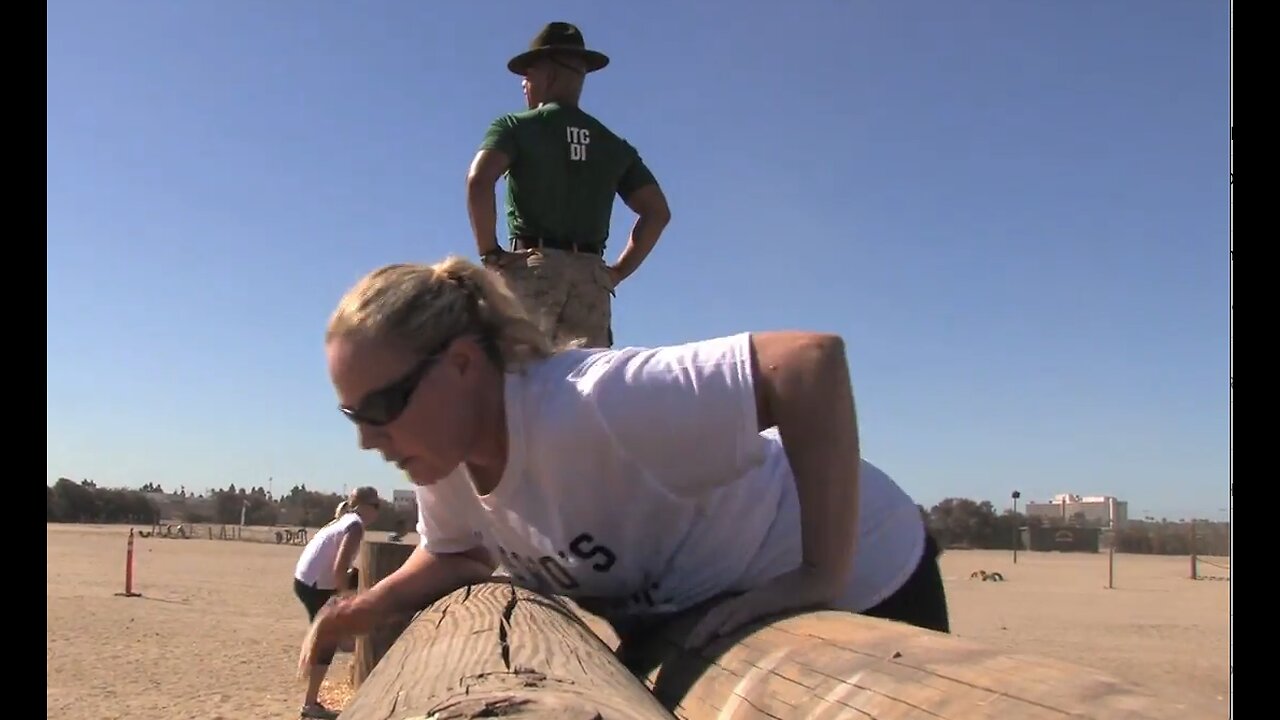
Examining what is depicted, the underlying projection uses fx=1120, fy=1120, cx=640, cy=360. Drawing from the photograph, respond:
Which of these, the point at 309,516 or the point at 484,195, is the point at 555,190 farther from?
the point at 309,516

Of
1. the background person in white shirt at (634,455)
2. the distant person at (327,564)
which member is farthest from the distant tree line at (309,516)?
the background person in white shirt at (634,455)

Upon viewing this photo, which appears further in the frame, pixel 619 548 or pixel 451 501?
pixel 451 501

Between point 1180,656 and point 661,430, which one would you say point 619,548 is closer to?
point 661,430

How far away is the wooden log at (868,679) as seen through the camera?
109 centimetres

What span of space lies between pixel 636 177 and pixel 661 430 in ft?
9.23

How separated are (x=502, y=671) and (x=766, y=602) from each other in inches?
26.1

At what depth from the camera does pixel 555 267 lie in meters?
4.27

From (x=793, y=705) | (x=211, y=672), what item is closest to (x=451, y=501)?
(x=793, y=705)

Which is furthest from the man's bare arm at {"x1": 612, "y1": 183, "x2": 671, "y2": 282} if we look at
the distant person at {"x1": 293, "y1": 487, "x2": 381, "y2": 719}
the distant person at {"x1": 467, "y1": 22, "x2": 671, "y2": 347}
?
the distant person at {"x1": 293, "y1": 487, "x2": 381, "y2": 719}

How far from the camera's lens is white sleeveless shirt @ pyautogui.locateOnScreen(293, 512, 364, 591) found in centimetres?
864

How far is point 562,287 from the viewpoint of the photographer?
4.25 metres

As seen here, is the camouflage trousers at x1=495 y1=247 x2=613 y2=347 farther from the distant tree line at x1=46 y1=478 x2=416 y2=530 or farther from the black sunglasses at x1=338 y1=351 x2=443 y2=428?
the distant tree line at x1=46 y1=478 x2=416 y2=530

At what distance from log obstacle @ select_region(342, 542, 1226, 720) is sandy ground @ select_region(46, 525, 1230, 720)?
98 mm

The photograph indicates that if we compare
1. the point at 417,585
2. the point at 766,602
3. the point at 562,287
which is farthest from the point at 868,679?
the point at 562,287
